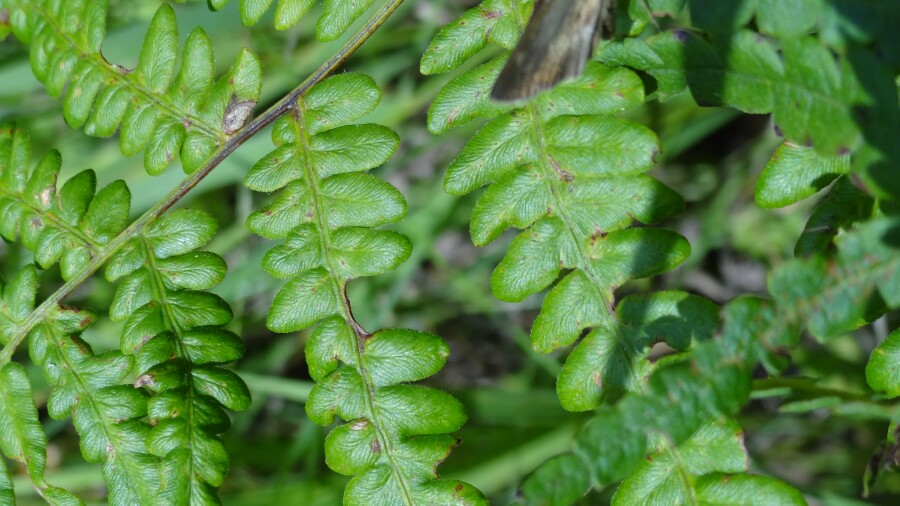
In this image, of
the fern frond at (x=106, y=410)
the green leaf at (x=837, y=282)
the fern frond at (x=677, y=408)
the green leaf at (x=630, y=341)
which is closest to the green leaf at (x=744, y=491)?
the fern frond at (x=677, y=408)

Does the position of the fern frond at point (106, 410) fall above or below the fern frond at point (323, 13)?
below

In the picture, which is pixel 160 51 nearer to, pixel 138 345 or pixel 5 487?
pixel 138 345

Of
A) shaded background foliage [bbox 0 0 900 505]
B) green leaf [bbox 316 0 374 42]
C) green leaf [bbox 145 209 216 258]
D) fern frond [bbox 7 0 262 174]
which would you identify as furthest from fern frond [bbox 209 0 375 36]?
shaded background foliage [bbox 0 0 900 505]

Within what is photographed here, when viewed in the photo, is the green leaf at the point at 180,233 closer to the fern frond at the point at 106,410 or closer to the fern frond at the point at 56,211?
the fern frond at the point at 56,211

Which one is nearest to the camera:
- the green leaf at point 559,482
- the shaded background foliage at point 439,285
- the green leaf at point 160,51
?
the green leaf at point 559,482

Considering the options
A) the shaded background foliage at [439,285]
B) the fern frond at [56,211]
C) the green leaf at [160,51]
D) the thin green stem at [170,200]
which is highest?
the green leaf at [160,51]

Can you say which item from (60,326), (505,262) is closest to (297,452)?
(60,326)

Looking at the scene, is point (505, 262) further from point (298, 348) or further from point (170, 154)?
point (298, 348)
